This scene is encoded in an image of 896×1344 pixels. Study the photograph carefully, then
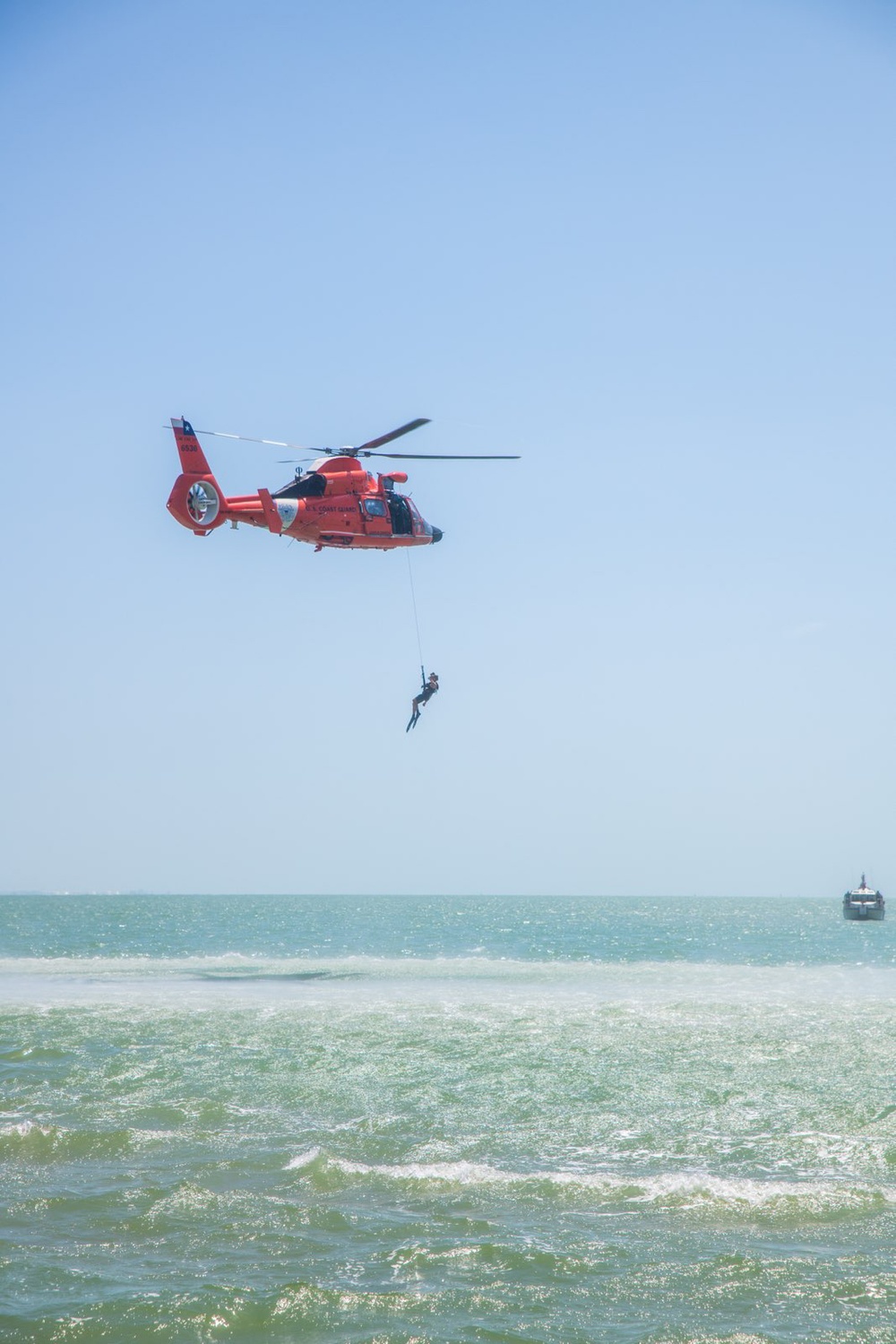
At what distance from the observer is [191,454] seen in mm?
20875

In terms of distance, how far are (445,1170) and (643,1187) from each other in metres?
1.97

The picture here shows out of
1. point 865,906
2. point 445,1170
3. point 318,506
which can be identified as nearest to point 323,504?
point 318,506

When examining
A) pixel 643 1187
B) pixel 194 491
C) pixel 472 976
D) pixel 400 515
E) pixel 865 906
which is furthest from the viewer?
pixel 865 906

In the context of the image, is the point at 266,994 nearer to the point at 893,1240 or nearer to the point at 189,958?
the point at 189,958

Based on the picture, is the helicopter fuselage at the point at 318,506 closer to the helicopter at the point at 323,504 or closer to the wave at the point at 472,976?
the helicopter at the point at 323,504

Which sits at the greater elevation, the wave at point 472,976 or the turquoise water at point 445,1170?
the turquoise water at point 445,1170

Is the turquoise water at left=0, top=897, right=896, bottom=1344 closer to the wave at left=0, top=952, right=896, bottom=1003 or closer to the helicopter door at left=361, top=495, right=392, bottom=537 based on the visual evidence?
the wave at left=0, top=952, right=896, bottom=1003

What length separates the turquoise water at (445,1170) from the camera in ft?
27.6

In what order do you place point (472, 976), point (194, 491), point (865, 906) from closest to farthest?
point (194, 491)
point (472, 976)
point (865, 906)

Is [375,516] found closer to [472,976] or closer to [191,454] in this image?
[191,454]

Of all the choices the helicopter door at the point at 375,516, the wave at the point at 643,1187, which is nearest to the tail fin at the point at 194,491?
the helicopter door at the point at 375,516

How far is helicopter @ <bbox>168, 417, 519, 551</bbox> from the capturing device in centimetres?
2089

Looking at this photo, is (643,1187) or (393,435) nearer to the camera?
(643,1187)

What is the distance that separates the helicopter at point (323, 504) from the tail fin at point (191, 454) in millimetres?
16
